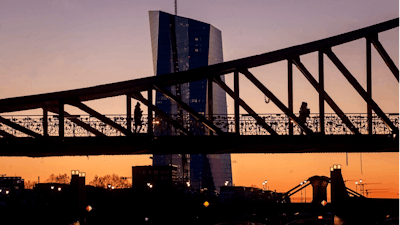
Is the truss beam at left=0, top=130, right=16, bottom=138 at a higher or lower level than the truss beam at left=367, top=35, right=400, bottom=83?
lower

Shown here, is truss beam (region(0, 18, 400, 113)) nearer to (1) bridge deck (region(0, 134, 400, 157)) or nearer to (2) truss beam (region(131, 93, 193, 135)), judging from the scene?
(2) truss beam (region(131, 93, 193, 135))

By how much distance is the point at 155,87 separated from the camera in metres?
35.2

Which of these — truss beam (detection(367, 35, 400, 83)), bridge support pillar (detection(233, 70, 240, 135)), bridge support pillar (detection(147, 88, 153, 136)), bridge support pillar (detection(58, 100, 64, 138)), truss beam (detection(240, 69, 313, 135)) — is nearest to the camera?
truss beam (detection(240, 69, 313, 135))

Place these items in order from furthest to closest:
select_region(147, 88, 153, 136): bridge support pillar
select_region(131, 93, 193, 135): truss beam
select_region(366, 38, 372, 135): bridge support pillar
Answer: select_region(366, 38, 372, 135): bridge support pillar, select_region(147, 88, 153, 136): bridge support pillar, select_region(131, 93, 193, 135): truss beam

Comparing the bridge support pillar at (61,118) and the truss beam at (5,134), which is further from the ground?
the bridge support pillar at (61,118)

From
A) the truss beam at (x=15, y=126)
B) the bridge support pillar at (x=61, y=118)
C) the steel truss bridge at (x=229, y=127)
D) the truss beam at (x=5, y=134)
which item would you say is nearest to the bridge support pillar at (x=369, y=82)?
the steel truss bridge at (x=229, y=127)

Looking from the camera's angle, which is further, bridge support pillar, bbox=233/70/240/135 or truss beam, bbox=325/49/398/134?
bridge support pillar, bbox=233/70/240/135

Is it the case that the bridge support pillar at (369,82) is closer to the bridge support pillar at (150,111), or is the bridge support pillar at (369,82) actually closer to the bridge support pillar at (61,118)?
the bridge support pillar at (150,111)

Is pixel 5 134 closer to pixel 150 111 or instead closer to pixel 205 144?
pixel 150 111

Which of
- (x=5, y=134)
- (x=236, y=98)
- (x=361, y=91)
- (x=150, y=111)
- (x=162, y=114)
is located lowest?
(x=5, y=134)

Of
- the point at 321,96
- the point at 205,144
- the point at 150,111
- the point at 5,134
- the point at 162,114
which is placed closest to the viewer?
the point at 150,111

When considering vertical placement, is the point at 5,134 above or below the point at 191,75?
below

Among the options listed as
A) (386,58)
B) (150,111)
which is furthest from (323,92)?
(150,111)

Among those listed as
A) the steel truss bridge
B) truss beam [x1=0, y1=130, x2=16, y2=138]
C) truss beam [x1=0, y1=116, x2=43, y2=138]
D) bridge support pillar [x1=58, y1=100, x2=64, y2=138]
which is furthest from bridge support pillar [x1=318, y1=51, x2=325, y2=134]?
truss beam [x1=0, y1=130, x2=16, y2=138]
